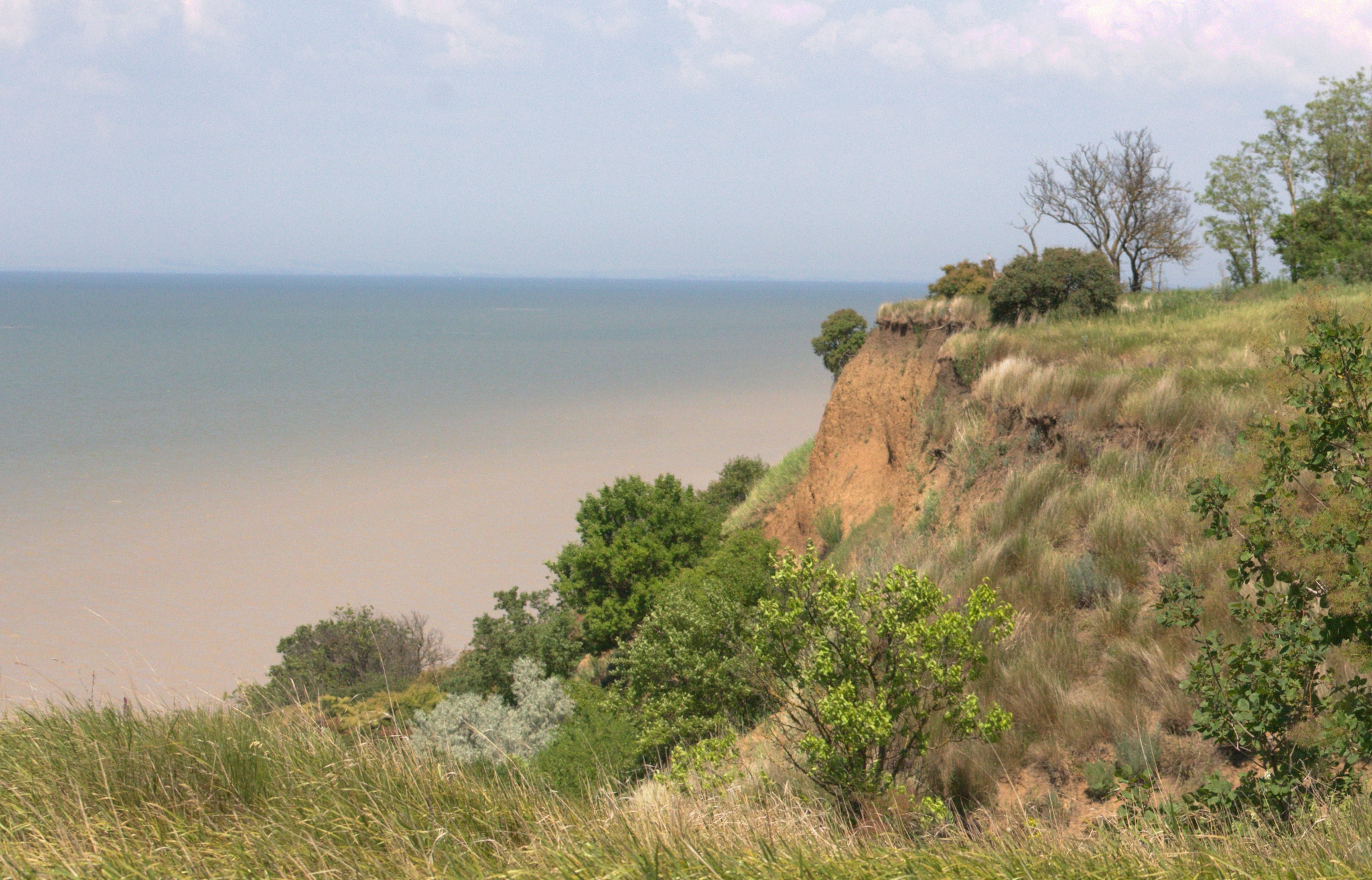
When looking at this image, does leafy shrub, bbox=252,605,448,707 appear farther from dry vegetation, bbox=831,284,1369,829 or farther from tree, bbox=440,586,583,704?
dry vegetation, bbox=831,284,1369,829

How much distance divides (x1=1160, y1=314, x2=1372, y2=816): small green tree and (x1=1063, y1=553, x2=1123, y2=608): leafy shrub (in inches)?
131

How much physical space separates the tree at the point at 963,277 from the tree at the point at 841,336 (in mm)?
11210

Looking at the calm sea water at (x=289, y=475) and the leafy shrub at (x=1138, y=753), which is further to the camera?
the calm sea water at (x=289, y=475)

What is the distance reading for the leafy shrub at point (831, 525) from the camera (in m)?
19.9

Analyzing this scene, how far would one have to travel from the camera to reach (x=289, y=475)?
171ft

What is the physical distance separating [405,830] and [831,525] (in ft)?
55.5

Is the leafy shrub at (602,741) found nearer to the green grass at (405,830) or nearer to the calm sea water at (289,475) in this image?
the calm sea water at (289,475)

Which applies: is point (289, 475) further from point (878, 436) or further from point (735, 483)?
point (878, 436)

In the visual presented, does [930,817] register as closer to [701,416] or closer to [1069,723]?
[1069,723]

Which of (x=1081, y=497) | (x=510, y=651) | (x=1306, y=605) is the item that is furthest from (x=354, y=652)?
(x=1306, y=605)

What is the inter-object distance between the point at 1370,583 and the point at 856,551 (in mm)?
11777

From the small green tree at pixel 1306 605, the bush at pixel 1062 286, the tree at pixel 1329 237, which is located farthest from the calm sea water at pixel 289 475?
the tree at pixel 1329 237

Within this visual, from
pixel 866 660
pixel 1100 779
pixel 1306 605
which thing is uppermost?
pixel 1306 605

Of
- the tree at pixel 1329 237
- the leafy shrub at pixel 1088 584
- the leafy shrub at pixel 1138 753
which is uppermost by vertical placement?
the tree at pixel 1329 237
